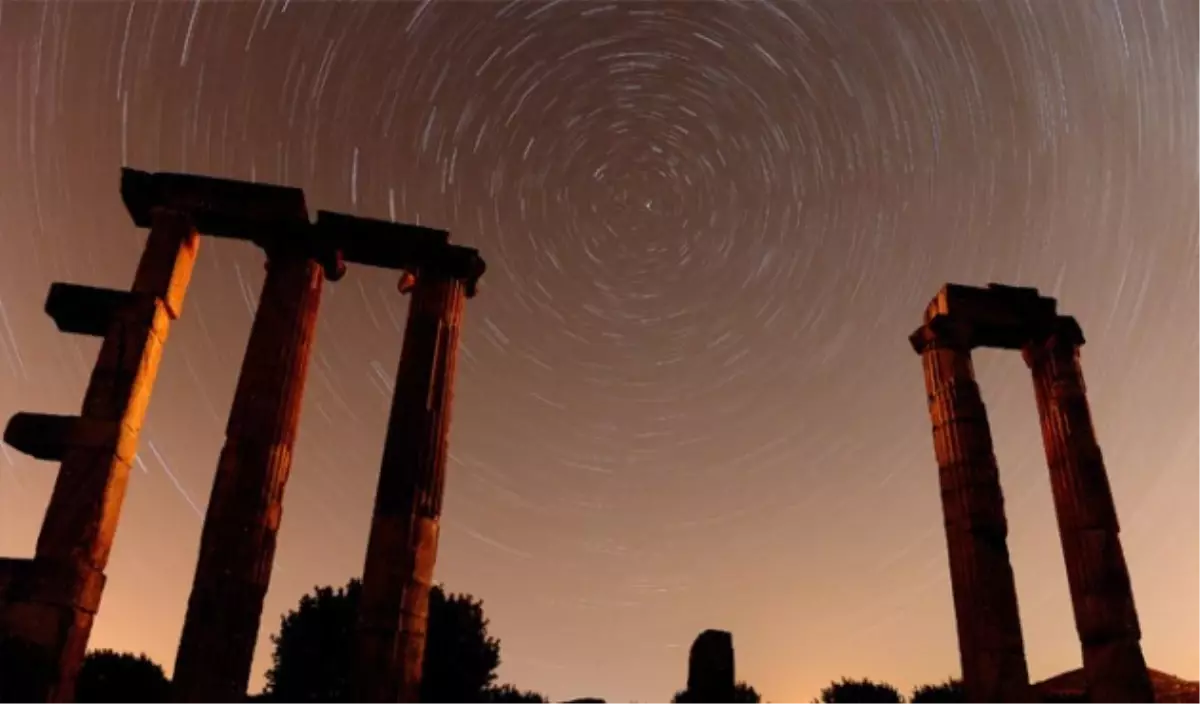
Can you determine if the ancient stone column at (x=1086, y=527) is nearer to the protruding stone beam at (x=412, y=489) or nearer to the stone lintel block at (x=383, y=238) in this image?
the protruding stone beam at (x=412, y=489)

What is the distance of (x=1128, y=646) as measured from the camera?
15562 millimetres

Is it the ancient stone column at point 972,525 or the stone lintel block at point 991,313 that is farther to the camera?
the stone lintel block at point 991,313

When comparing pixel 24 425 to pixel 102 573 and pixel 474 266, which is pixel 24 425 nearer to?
pixel 102 573

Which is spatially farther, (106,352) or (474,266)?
(474,266)

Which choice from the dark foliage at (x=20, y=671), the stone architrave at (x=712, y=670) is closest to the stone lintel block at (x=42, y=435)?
the dark foliage at (x=20, y=671)

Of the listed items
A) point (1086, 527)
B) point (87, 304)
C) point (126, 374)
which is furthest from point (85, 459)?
point (1086, 527)

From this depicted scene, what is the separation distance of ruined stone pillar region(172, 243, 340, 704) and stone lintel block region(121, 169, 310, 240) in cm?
68

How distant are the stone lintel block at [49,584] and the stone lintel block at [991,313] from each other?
16.9 m

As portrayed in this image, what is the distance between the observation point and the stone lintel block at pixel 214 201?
16047 millimetres

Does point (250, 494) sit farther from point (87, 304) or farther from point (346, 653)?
point (346, 653)

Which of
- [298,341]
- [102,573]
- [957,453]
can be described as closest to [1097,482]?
[957,453]

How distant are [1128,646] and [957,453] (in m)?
4.55

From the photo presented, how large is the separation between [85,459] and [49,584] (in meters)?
1.99

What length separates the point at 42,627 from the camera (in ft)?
39.9
